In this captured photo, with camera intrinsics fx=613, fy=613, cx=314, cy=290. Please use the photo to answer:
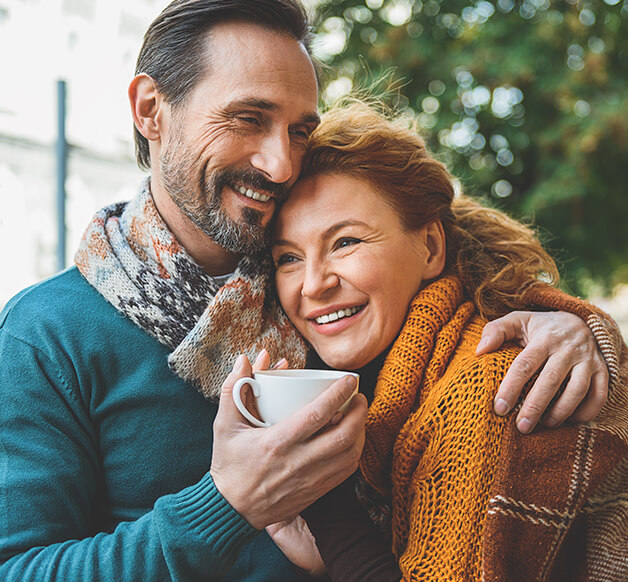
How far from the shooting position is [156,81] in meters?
1.71

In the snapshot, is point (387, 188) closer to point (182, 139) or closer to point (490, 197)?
point (182, 139)

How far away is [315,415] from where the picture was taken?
113cm

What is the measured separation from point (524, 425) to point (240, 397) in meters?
0.61

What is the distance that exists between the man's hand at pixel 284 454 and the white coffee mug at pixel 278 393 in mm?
20

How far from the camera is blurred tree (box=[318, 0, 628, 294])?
470 centimetres

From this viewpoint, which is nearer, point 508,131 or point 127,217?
point 127,217

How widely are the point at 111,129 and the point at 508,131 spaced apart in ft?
10.6

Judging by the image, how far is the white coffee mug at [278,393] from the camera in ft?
3.76

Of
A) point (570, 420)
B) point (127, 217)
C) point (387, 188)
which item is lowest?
point (570, 420)

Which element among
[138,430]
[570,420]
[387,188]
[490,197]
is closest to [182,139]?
[387,188]

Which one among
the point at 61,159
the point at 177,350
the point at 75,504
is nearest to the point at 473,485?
the point at 177,350

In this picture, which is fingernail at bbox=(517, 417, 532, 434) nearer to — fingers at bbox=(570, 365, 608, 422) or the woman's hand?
fingers at bbox=(570, 365, 608, 422)

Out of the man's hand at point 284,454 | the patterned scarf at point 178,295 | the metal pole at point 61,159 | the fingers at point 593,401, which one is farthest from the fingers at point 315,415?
the metal pole at point 61,159

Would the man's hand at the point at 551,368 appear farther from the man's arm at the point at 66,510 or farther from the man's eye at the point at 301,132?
the man's eye at the point at 301,132
